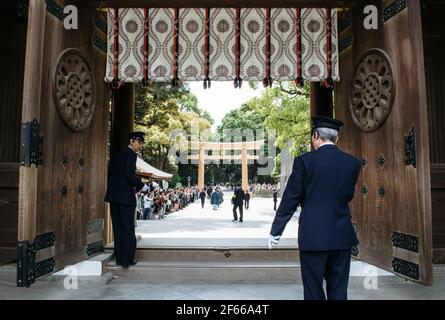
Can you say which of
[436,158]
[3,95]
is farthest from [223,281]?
[3,95]

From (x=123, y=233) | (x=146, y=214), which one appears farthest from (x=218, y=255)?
(x=146, y=214)

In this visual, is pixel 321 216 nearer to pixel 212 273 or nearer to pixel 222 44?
pixel 212 273

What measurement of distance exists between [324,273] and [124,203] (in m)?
3.09

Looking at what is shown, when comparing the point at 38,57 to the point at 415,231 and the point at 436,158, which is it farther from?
the point at 436,158

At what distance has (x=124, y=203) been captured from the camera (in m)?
5.16

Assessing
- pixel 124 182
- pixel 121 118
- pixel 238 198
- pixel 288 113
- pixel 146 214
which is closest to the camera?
pixel 124 182

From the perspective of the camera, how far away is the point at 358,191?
5.40 metres

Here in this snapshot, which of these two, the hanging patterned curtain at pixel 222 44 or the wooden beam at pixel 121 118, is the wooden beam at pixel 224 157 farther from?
the hanging patterned curtain at pixel 222 44

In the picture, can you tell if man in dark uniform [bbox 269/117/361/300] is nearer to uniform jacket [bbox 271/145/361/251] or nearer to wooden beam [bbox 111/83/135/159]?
uniform jacket [bbox 271/145/361/251]

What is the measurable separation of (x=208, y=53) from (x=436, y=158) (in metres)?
4.15

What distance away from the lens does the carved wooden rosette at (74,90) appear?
4832 millimetres

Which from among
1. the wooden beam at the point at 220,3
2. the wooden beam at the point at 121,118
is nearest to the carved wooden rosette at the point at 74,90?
the wooden beam at the point at 220,3

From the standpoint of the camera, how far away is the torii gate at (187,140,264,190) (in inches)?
1801

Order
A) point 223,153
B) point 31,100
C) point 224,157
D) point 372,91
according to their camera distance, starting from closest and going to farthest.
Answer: point 31,100 → point 372,91 → point 224,157 → point 223,153
